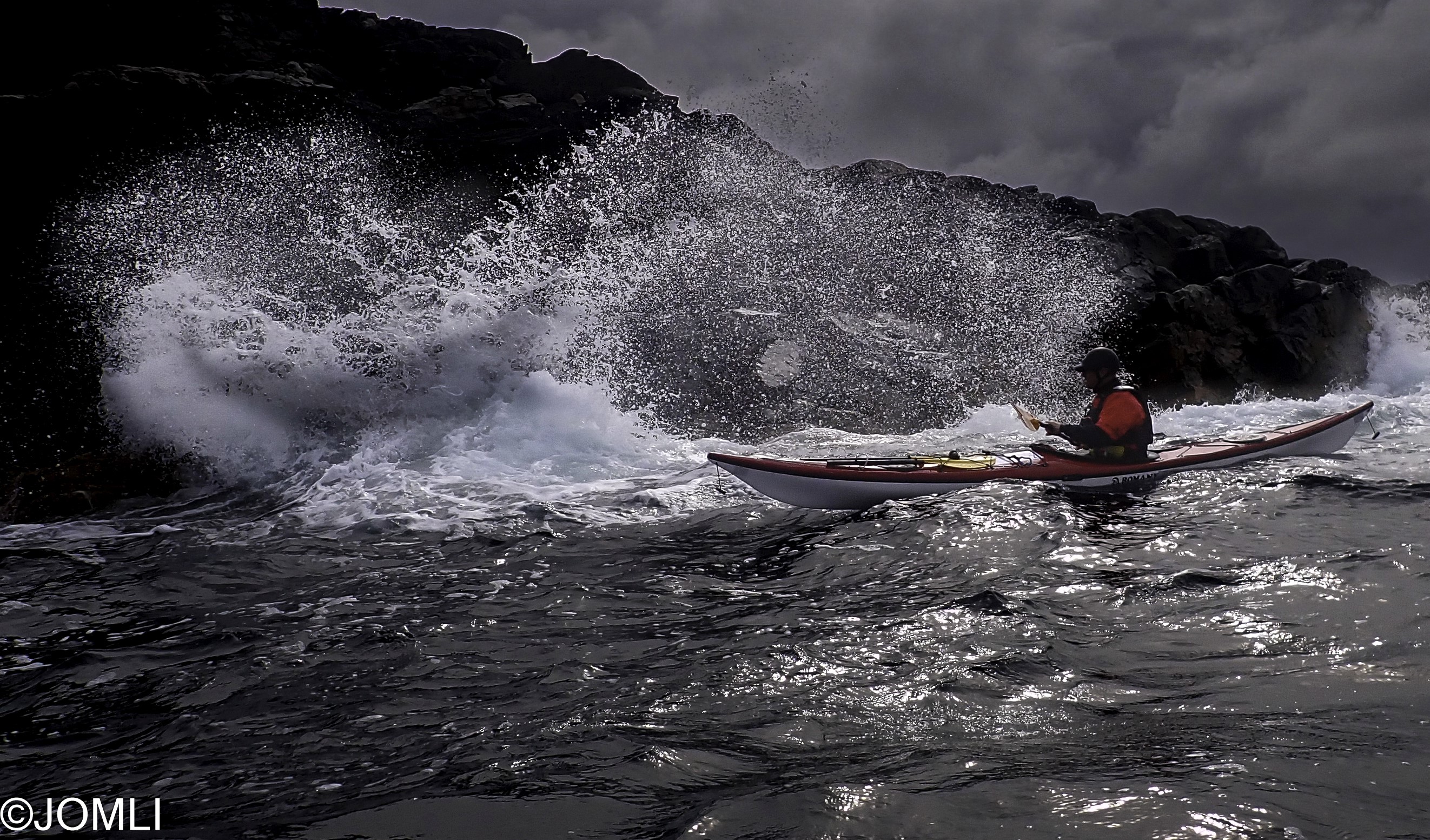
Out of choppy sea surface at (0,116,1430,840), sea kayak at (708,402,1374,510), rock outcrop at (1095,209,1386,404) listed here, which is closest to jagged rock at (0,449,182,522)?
choppy sea surface at (0,116,1430,840)

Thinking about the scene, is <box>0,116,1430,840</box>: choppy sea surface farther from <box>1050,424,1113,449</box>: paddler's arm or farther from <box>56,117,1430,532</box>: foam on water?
<box>1050,424,1113,449</box>: paddler's arm

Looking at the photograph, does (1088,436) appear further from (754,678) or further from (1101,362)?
(754,678)

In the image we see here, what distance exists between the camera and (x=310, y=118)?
18547 millimetres

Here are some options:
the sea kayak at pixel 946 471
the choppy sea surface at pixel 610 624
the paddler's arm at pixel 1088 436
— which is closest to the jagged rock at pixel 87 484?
the choppy sea surface at pixel 610 624

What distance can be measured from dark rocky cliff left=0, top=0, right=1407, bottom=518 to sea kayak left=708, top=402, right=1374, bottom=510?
6721 millimetres

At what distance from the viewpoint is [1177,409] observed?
20.4 m

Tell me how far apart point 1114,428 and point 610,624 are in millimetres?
5519

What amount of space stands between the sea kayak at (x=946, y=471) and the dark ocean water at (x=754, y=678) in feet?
1.68

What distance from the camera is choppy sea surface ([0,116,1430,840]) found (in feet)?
7.79

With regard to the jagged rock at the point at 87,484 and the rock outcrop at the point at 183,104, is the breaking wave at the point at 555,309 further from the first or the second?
the rock outcrop at the point at 183,104

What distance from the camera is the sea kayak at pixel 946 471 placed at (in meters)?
6.91

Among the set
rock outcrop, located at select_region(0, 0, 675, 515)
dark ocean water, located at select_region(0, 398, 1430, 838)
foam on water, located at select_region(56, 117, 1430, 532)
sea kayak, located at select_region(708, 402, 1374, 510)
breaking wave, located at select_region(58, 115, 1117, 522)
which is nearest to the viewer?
dark ocean water, located at select_region(0, 398, 1430, 838)

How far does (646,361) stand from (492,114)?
10.6 metres

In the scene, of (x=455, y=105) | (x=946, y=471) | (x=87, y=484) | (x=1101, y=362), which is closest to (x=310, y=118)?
(x=455, y=105)
